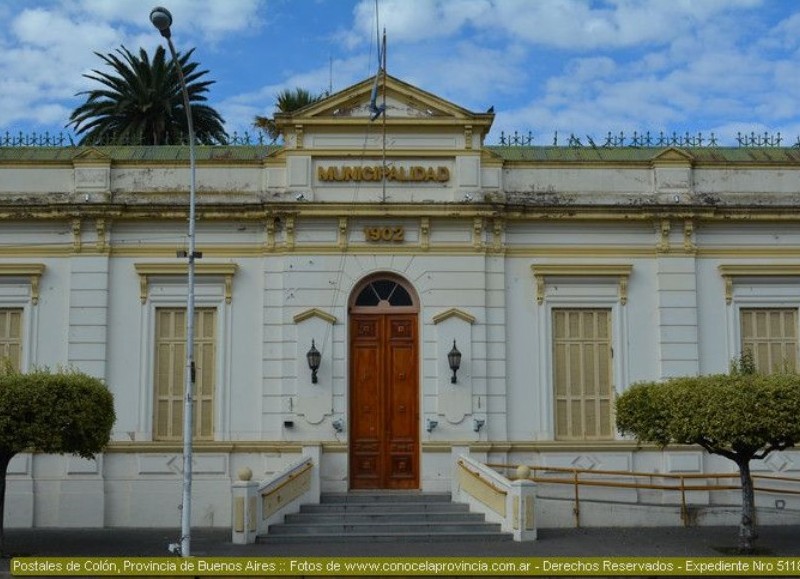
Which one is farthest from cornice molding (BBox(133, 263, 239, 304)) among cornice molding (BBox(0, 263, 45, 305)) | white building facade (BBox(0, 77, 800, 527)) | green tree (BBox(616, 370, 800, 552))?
green tree (BBox(616, 370, 800, 552))

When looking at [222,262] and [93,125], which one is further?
[93,125]

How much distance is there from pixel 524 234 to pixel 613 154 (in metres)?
3.54

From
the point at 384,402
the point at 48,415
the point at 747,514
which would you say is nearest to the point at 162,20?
the point at 48,415

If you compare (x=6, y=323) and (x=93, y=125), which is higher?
(x=93, y=125)

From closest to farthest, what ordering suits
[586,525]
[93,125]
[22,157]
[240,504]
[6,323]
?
[240,504]
[586,525]
[6,323]
[22,157]
[93,125]

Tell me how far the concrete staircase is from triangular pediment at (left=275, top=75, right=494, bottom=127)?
7356mm

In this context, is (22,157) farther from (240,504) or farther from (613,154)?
(613,154)

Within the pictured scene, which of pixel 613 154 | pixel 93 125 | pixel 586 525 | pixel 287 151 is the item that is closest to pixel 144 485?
pixel 287 151

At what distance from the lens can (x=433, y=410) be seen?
2081 centimetres

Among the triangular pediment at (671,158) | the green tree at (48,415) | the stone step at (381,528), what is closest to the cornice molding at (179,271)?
the green tree at (48,415)

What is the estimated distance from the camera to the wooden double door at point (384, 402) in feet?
68.4

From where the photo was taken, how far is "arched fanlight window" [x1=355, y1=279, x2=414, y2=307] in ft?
70.3

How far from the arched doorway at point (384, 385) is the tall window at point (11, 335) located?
6.59 meters

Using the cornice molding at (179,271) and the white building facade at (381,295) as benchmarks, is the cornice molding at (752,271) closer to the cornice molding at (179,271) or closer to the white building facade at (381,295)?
the white building facade at (381,295)
